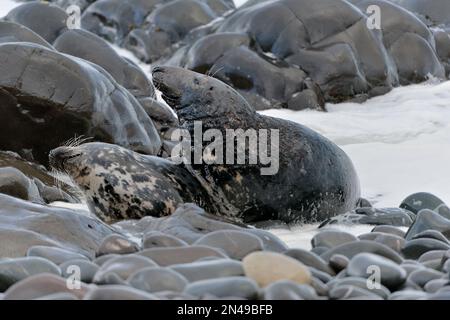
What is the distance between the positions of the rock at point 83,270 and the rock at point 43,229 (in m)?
0.64

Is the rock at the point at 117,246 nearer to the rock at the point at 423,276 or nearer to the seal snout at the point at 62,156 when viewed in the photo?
the rock at the point at 423,276

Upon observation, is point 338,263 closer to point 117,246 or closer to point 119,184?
point 117,246

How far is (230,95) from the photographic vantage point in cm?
684

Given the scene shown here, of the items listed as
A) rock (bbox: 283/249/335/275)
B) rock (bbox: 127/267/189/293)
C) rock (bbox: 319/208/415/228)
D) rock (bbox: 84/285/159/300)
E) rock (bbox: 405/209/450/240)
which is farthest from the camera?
rock (bbox: 319/208/415/228)

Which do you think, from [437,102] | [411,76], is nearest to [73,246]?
[437,102]

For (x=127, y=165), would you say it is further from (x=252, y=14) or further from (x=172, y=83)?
(x=252, y=14)

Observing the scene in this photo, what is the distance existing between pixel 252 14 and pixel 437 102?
2.70m

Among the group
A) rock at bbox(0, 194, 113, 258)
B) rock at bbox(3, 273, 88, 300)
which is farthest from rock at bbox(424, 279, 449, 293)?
rock at bbox(0, 194, 113, 258)

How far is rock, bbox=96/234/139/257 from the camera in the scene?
4.41 metres

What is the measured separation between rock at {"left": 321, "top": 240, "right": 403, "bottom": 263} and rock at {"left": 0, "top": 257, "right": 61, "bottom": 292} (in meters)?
1.22

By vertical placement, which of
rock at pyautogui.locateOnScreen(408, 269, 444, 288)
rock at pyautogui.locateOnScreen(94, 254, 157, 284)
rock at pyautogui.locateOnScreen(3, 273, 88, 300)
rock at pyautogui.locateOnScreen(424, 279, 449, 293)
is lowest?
rock at pyautogui.locateOnScreen(408, 269, 444, 288)

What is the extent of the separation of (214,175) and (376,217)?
1116mm

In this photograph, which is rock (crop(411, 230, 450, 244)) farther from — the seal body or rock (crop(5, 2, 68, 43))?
rock (crop(5, 2, 68, 43))

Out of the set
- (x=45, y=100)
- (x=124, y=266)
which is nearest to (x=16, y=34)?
(x=45, y=100)
